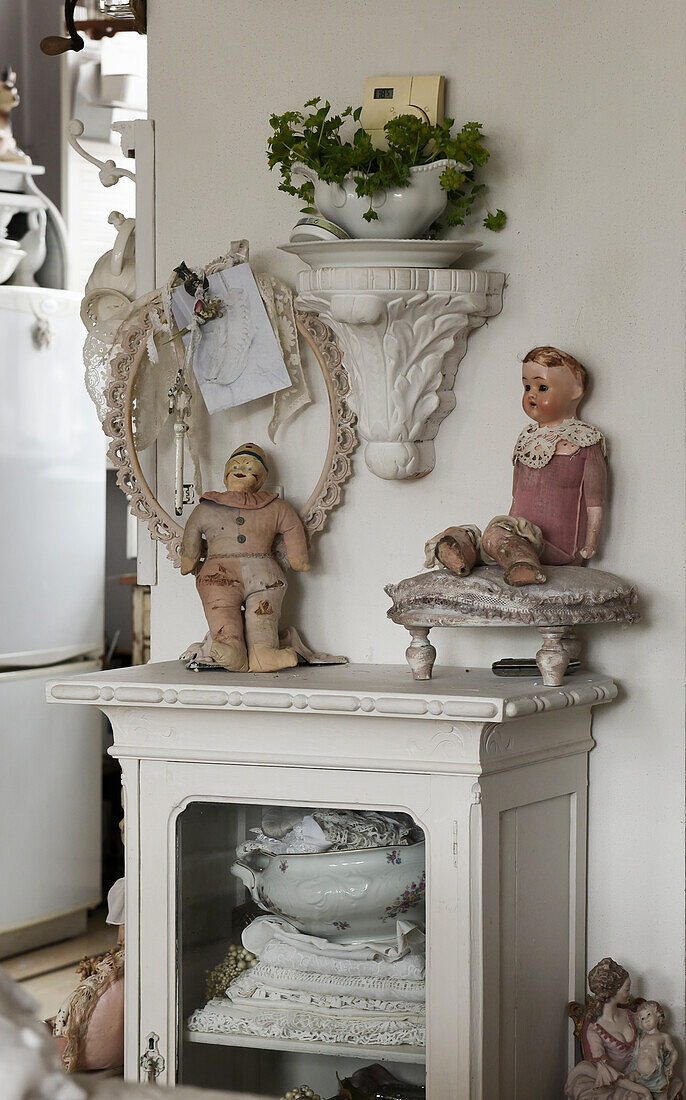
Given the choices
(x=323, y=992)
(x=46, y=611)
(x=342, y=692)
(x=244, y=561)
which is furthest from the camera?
(x=46, y=611)

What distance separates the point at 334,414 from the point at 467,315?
235mm

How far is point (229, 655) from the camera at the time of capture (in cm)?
170

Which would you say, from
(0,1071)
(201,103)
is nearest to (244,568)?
(201,103)

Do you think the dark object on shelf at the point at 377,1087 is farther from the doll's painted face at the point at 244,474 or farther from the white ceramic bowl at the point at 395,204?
the white ceramic bowl at the point at 395,204

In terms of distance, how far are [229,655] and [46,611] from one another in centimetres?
165

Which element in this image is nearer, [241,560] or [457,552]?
[457,552]

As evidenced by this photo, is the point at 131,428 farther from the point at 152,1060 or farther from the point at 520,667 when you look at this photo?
the point at 152,1060

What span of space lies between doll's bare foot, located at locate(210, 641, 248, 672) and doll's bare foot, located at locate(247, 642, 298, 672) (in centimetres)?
1

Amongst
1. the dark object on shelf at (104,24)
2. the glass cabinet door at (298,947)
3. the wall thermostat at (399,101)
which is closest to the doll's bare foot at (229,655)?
the glass cabinet door at (298,947)

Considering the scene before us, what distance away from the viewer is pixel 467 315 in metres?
1.75

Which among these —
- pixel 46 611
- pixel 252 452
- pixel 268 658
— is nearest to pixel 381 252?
pixel 252 452

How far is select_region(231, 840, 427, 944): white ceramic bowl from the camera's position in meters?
1.60

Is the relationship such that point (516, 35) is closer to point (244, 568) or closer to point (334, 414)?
point (334, 414)

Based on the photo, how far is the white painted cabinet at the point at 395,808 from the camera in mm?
1526
